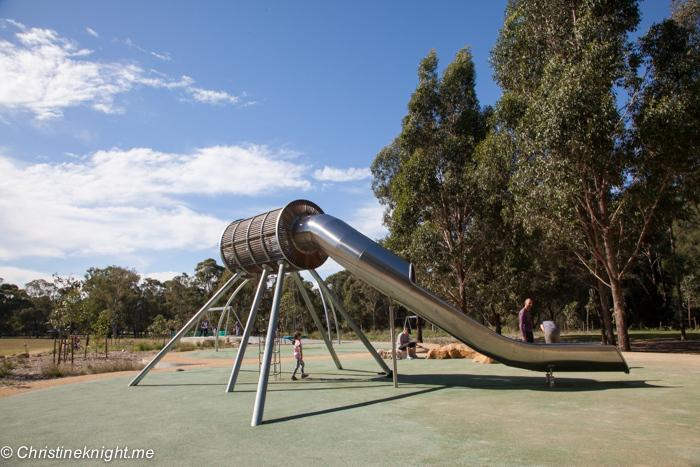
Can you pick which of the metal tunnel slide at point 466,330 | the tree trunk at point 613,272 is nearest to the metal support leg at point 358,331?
the metal tunnel slide at point 466,330

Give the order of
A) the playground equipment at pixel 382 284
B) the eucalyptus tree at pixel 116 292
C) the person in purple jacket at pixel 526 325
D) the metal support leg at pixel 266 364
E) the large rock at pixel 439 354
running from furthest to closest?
the eucalyptus tree at pixel 116 292, the large rock at pixel 439 354, the person in purple jacket at pixel 526 325, the playground equipment at pixel 382 284, the metal support leg at pixel 266 364

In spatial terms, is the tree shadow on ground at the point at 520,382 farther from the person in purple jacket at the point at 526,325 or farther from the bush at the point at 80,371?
the bush at the point at 80,371

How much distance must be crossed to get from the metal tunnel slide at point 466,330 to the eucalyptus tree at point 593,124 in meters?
10.9

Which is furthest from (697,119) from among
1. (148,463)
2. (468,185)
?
(148,463)

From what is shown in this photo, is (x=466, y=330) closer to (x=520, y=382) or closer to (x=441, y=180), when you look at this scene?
(x=520, y=382)

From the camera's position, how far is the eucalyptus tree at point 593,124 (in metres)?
17.2

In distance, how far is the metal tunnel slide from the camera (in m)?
8.92

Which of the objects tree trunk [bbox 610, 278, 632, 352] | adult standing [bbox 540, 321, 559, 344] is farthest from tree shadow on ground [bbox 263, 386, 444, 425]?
tree trunk [bbox 610, 278, 632, 352]

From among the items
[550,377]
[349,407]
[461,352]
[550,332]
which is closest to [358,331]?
[349,407]

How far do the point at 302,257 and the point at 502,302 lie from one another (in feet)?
65.4

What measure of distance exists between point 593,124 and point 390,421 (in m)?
15.6

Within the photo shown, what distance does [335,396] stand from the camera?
9.23 metres

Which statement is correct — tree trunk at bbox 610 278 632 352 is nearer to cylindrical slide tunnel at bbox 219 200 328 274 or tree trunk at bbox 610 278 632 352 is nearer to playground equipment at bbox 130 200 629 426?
playground equipment at bbox 130 200 629 426

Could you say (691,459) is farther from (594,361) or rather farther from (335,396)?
(335,396)
